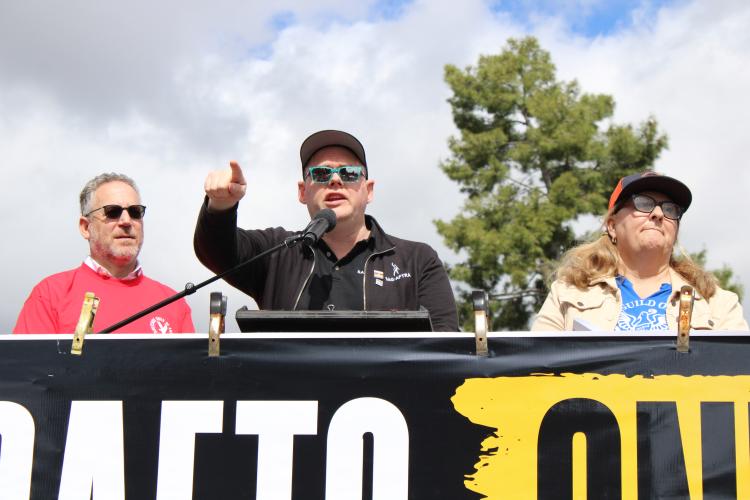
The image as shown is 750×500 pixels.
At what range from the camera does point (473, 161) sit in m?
20.0

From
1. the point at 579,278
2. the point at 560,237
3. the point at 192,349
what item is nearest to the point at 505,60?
the point at 560,237

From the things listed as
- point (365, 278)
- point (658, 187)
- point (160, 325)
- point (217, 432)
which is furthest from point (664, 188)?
point (160, 325)

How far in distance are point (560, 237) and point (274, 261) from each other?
15834 mm

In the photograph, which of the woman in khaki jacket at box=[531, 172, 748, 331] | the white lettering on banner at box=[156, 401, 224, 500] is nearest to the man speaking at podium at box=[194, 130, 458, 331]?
the woman in khaki jacket at box=[531, 172, 748, 331]

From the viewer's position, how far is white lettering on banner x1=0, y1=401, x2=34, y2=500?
2.92 m

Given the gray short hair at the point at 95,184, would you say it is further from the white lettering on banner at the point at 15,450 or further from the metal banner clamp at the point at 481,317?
the metal banner clamp at the point at 481,317

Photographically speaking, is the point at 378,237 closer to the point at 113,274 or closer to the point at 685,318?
the point at 113,274

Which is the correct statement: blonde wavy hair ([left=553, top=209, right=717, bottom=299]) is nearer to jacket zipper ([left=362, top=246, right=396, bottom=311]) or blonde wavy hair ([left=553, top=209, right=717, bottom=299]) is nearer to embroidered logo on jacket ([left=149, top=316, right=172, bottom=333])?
jacket zipper ([left=362, top=246, right=396, bottom=311])

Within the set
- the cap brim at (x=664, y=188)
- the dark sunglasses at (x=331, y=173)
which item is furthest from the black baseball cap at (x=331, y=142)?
the cap brim at (x=664, y=188)

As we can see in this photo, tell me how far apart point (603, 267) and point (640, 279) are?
0.16 metres

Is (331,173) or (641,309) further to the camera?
(641,309)

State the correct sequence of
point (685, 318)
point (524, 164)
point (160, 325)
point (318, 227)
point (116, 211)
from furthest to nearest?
point (524, 164) < point (116, 211) < point (160, 325) < point (318, 227) < point (685, 318)

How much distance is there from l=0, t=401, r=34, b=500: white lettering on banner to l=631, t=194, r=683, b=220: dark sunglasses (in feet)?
8.33

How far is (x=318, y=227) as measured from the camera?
124 inches
